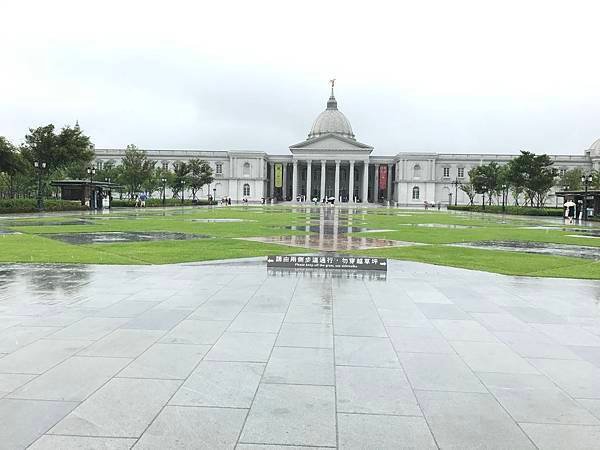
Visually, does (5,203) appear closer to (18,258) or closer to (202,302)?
(18,258)

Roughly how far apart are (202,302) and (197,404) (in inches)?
173

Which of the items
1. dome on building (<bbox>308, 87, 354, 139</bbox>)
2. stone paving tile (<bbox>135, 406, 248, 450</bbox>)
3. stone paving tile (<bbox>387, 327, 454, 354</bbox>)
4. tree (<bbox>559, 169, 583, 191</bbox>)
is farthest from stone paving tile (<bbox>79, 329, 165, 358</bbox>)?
dome on building (<bbox>308, 87, 354, 139</bbox>)

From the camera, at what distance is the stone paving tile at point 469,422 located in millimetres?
4105

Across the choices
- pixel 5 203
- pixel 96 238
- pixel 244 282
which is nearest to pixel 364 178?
pixel 5 203

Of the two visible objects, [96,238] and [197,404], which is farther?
[96,238]

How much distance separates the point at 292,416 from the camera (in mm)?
4496

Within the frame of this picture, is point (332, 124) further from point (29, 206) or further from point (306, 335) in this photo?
point (306, 335)

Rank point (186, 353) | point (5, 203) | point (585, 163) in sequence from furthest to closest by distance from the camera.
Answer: point (585, 163), point (5, 203), point (186, 353)

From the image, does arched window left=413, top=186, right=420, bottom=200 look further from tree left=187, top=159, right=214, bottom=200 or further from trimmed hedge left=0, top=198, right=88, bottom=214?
trimmed hedge left=0, top=198, right=88, bottom=214

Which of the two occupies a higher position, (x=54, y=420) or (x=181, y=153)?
(x=181, y=153)

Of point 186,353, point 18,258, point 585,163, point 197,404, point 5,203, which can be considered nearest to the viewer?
point 197,404

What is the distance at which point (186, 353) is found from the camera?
619 centimetres

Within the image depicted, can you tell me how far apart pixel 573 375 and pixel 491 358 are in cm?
89

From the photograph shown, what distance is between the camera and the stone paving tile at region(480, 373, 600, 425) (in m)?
4.60
